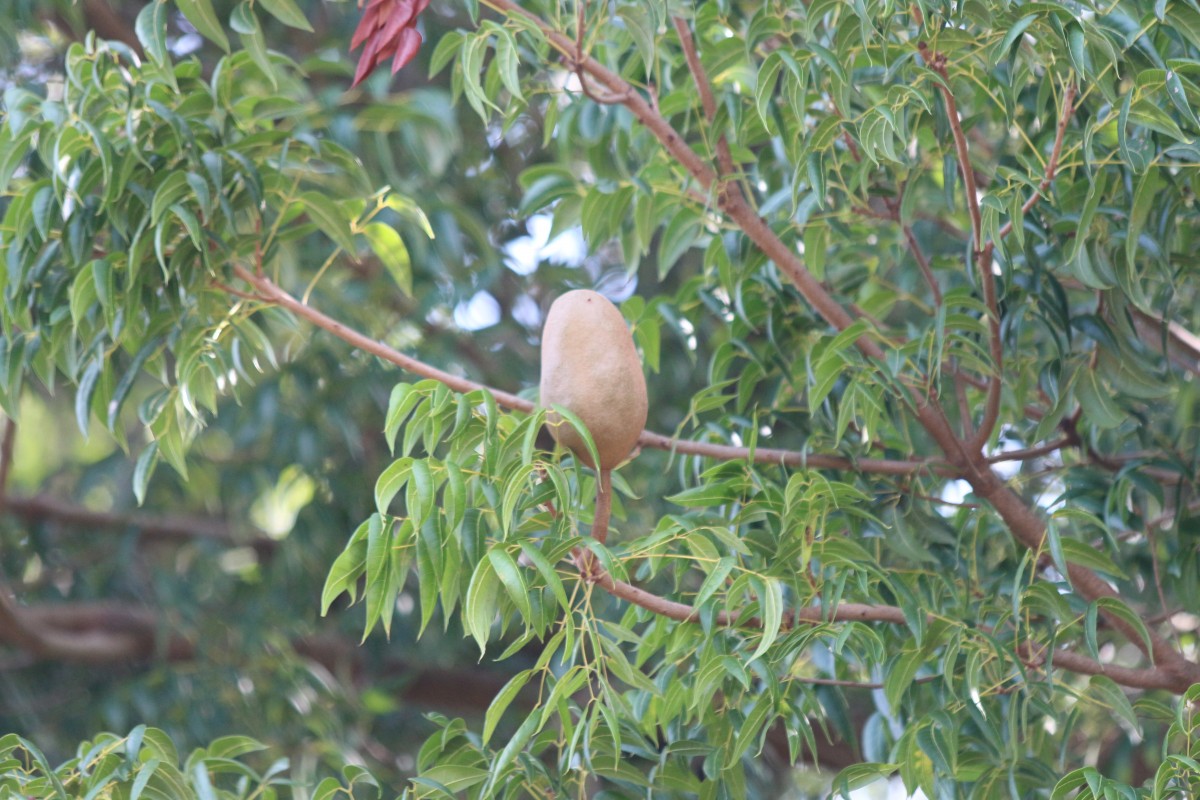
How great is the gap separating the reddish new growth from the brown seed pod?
1.13ft

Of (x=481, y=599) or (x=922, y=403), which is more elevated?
(x=481, y=599)

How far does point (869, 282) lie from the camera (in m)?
2.19

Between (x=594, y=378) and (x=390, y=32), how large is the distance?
460 millimetres

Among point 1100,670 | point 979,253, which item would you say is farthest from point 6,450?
point 1100,670

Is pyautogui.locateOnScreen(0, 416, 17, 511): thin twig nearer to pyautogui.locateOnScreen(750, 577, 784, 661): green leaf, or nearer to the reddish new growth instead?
the reddish new growth

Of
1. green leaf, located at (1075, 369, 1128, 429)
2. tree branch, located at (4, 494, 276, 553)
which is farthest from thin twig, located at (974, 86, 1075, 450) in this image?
tree branch, located at (4, 494, 276, 553)

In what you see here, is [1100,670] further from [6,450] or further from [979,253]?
[6,450]

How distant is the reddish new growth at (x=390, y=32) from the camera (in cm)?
146

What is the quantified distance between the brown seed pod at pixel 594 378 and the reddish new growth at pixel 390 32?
1.13ft

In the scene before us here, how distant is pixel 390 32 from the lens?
4.81 feet

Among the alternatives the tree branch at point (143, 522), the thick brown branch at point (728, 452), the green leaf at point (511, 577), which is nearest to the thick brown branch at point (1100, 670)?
the thick brown branch at point (728, 452)

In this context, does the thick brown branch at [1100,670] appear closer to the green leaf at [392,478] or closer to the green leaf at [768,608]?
the green leaf at [768,608]

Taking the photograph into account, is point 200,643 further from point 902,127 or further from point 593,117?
point 902,127

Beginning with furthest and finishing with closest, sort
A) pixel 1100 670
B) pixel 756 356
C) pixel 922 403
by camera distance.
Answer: pixel 756 356
pixel 922 403
pixel 1100 670
